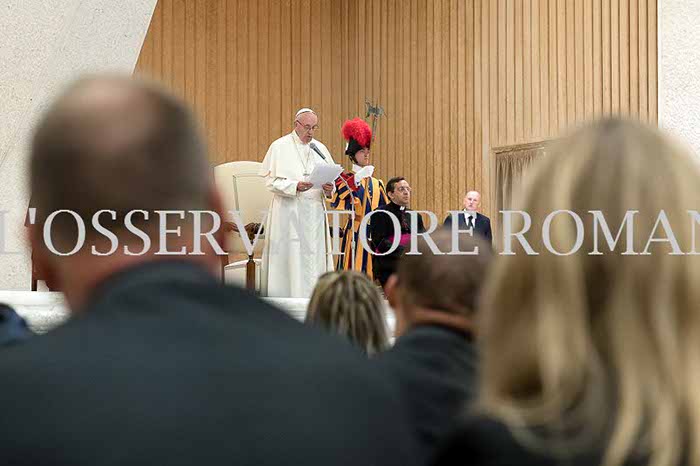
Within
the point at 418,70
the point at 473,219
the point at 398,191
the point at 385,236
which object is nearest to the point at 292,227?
the point at 385,236

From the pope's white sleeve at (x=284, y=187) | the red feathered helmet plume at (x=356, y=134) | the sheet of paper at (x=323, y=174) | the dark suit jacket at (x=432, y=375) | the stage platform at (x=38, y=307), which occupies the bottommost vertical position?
the stage platform at (x=38, y=307)

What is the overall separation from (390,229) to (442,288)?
7714 mm

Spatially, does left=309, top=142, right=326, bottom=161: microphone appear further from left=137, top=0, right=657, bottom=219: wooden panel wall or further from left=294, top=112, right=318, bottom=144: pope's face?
left=137, top=0, right=657, bottom=219: wooden panel wall

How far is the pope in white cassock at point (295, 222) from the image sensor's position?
29.2ft

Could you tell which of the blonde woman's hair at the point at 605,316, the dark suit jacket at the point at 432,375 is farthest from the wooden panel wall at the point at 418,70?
the blonde woman's hair at the point at 605,316

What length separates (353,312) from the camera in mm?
2578

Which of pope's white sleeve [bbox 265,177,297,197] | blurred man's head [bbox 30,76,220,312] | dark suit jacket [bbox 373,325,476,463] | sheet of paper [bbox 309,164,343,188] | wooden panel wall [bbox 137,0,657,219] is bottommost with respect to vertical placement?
dark suit jacket [bbox 373,325,476,463]

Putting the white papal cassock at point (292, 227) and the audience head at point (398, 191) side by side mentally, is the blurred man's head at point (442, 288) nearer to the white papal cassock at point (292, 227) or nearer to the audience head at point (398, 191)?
the white papal cassock at point (292, 227)

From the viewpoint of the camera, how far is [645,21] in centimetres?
1148

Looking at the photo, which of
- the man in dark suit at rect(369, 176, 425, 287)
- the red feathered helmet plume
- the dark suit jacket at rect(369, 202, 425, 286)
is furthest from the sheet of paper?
the red feathered helmet plume

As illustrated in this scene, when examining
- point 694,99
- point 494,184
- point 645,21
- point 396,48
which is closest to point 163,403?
point 694,99

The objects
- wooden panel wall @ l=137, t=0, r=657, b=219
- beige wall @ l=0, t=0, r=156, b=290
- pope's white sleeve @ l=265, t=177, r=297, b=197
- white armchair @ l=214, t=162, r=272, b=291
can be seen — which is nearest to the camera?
beige wall @ l=0, t=0, r=156, b=290

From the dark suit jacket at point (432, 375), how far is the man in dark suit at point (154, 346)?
0.66 m

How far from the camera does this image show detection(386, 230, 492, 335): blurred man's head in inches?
74.5
